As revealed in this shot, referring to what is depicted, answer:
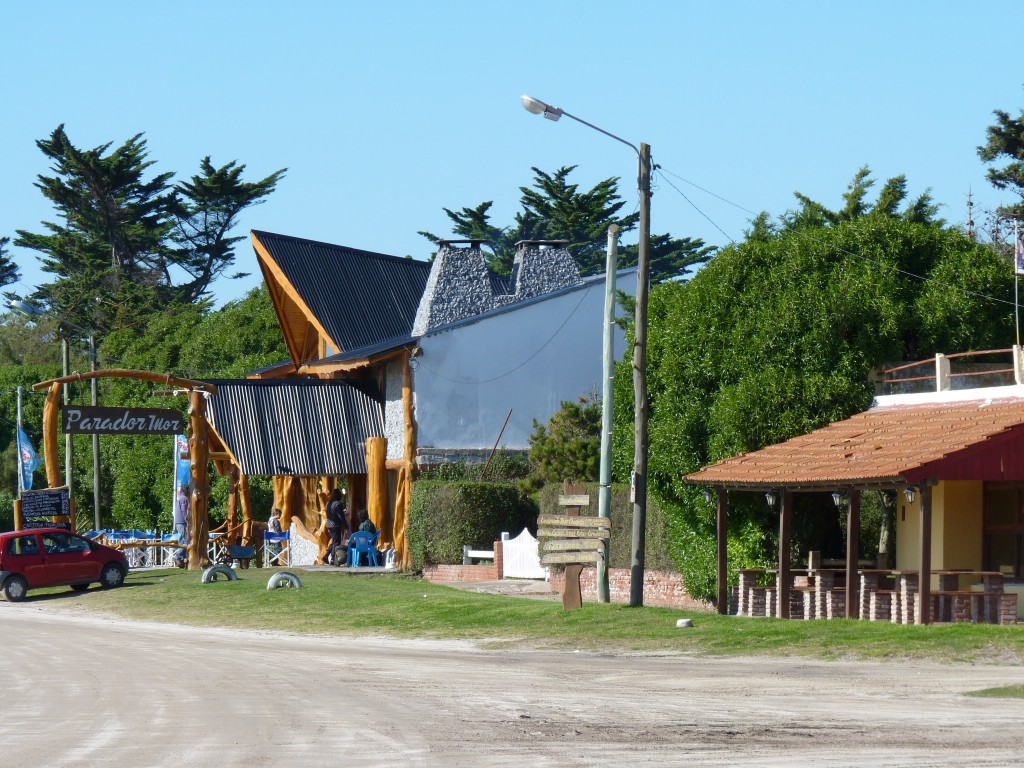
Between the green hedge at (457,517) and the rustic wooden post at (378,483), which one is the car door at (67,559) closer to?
the green hedge at (457,517)

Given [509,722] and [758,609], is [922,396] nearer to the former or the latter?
[758,609]

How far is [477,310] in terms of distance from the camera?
1636 inches

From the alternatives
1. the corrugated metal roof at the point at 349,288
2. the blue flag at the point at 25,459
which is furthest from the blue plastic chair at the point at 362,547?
the blue flag at the point at 25,459

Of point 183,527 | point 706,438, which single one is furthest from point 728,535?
point 183,527

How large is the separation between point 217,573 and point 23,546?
14.7ft

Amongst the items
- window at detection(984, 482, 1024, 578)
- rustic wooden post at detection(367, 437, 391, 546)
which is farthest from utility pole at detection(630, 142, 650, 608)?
rustic wooden post at detection(367, 437, 391, 546)

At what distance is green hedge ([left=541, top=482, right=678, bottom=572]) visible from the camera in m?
29.9

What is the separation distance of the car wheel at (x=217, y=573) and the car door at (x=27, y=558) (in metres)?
3.90

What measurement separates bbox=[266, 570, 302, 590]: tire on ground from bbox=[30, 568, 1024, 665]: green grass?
0.27m

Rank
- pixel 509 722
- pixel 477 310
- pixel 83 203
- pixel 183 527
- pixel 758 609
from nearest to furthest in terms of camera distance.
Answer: pixel 509 722
pixel 758 609
pixel 183 527
pixel 477 310
pixel 83 203

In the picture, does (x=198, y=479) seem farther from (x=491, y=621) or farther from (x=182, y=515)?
(x=491, y=621)

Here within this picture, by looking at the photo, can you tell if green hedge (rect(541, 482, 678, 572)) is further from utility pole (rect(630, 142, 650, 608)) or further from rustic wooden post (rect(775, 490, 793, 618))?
rustic wooden post (rect(775, 490, 793, 618))

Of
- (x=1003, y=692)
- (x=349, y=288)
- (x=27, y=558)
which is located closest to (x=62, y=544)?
(x=27, y=558)

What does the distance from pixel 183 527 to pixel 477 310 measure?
9.83 metres
